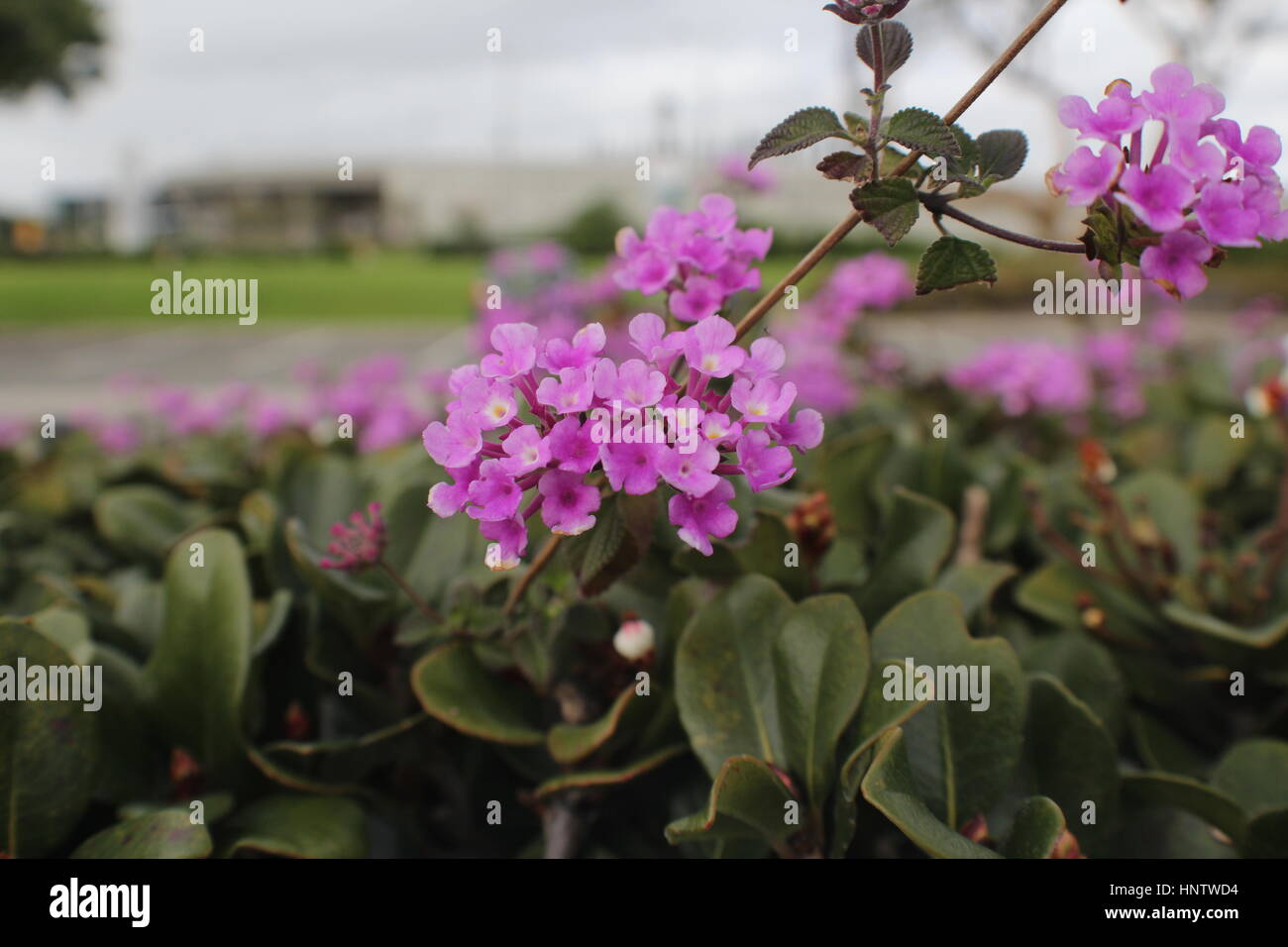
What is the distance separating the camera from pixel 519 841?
4.53 feet

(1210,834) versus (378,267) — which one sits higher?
(378,267)

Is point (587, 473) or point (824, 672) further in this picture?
point (824, 672)

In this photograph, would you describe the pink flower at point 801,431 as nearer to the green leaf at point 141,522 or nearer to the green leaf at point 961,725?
the green leaf at point 961,725

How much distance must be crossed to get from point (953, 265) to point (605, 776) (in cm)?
62

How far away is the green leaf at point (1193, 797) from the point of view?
1.10 meters

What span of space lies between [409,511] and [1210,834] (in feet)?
3.39

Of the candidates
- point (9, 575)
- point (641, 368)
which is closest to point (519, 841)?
point (641, 368)

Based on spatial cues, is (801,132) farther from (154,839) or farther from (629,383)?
(154,839)

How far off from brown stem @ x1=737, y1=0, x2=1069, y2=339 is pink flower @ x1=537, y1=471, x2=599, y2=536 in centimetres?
19

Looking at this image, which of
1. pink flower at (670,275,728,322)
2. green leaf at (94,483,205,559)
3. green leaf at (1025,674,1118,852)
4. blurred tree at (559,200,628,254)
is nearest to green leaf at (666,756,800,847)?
green leaf at (1025,674,1118,852)

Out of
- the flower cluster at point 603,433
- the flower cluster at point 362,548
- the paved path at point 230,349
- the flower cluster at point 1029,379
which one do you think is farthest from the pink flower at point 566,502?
the paved path at point 230,349

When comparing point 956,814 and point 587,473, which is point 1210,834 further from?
point 587,473

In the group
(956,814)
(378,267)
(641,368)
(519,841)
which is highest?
(378,267)

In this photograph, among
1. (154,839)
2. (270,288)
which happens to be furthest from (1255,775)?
(270,288)
